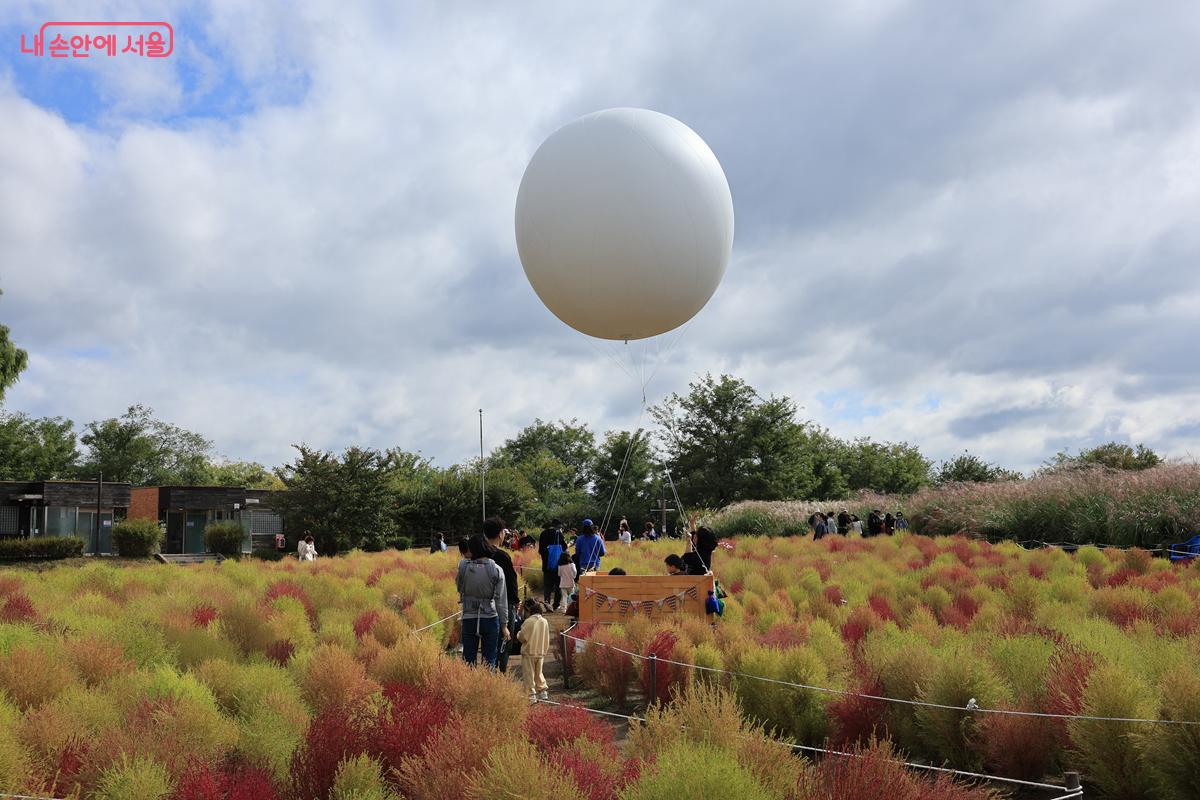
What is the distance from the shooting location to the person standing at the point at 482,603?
28.7 feet

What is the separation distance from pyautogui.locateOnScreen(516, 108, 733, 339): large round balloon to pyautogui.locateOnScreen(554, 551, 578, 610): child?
15.3ft

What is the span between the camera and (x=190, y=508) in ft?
156

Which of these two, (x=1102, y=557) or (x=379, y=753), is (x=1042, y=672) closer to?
(x=379, y=753)

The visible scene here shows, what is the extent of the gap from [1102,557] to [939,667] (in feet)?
32.9

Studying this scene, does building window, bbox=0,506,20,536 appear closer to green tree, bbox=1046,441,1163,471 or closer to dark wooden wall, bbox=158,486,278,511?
dark wooden wall, bbox=158,486,278,511

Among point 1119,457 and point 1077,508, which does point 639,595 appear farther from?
point 1119,457

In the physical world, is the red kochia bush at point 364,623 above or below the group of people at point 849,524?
below

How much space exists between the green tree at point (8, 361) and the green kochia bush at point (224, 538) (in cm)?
991

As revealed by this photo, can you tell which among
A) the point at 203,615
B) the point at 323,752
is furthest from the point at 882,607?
the point at 203,615

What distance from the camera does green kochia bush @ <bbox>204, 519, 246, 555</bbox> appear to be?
38156 mm

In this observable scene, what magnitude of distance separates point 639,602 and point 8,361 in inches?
1354

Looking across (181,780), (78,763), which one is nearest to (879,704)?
(181,780)

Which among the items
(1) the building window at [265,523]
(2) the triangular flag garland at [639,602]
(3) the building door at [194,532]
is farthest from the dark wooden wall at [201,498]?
(2) the triangular flag garland at [639,602]

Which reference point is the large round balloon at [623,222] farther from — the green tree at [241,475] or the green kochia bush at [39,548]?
the green tree at [241,475]
